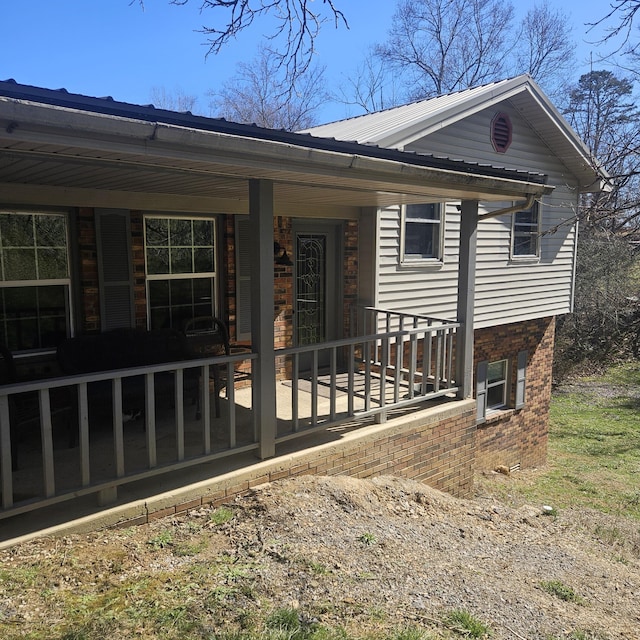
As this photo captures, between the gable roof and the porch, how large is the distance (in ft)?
11.1

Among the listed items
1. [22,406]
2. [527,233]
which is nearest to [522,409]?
[527,233]

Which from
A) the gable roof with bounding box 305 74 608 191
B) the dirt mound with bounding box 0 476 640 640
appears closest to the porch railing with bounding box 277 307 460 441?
the dirt mound with bounding box 0 476 640 640

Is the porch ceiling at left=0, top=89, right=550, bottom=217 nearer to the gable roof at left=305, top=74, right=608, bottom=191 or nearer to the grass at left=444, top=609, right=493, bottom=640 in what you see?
the gable roof at left=305, top=74, right=608, bottom=191

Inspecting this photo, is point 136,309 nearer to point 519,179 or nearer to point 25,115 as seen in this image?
point 25,115

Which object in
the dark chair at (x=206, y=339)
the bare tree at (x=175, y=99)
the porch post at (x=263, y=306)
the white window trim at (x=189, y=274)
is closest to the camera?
the porch post at (x=263, y=306)

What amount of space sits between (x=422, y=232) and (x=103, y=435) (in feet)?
19.3

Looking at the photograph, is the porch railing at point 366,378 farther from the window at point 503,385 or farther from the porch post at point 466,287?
the window at point 503,385

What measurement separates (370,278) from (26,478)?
531 centimetres

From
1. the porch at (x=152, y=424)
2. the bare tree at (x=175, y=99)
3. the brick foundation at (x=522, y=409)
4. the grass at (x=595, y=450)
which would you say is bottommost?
the grass at (x=595, y=450)

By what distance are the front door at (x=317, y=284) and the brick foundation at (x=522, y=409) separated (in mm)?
3645

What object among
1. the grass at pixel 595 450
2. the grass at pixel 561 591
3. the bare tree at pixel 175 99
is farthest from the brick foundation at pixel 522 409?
the bare tree at pixel 175 99

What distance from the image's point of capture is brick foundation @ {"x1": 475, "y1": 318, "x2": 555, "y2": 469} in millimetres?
11031

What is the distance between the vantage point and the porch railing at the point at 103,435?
3.61 metres

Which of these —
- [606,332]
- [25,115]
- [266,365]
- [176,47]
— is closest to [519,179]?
[266,365]
